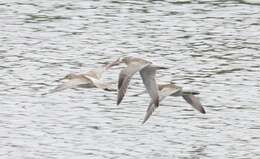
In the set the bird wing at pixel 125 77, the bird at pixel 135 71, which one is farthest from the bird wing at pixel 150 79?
the bird wing at pixel 125 77

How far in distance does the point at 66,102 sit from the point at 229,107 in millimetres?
2265

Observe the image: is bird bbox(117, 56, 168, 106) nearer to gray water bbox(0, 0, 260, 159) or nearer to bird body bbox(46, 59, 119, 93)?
bird body bbox(46, 59, 119, 93)

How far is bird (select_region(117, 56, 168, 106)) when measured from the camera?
12.3 m

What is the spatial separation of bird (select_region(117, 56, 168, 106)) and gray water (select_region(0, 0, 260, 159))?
1.29 meters

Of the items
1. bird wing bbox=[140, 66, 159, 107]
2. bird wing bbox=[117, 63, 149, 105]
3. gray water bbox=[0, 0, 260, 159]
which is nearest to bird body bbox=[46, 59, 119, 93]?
bird wing bbox=[140, 66, 159, 107]

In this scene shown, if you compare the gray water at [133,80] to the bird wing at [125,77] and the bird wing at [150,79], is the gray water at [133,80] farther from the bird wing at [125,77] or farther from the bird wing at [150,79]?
the bird wing at [125,77]

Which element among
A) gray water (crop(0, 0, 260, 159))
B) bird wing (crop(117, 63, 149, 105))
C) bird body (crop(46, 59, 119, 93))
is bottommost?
gray water (crop(0, 0, 260, 159))

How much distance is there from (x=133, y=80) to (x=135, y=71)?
603 cm

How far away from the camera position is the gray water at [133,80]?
14.7m

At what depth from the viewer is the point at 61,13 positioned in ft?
77.9

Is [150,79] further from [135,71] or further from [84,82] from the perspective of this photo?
[84,82]

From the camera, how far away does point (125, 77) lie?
1246 cm

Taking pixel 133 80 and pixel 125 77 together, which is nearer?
pixel 125 77

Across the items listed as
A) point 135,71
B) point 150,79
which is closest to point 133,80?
point 150,79
